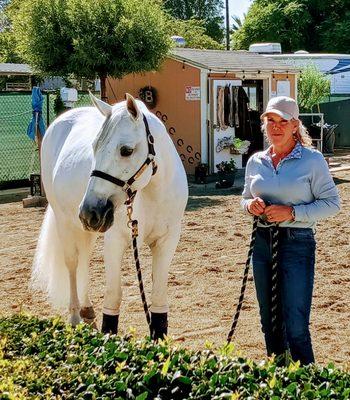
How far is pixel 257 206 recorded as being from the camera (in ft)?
12.6

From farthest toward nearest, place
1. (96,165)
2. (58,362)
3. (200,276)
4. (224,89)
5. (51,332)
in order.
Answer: (224,89), (200,276), (96,165), (51,332), (58,362)

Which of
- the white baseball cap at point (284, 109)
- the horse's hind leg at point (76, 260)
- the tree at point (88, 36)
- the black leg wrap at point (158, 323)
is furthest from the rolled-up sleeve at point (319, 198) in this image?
the tree at point (88, 36)

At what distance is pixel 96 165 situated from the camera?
3.85 metres

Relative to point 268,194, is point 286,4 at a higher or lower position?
higher

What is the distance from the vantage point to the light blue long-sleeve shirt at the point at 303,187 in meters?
3.81

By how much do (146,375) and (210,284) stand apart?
13.0ft

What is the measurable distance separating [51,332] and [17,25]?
473 inches

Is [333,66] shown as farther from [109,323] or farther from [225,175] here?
[109,323]

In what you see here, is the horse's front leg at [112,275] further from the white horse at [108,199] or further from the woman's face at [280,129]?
the woman's face at [280,129]

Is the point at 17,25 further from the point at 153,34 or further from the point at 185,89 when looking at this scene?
the point at 185,89

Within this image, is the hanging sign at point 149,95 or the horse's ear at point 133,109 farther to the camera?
the hanging sign at point 149,95

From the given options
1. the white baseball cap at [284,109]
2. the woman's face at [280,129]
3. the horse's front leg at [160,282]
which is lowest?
the horse's front leg at [160,282]

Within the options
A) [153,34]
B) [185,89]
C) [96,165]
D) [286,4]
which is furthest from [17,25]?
[286,4]

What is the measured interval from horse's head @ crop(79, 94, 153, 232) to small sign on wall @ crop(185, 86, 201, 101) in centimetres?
1220
